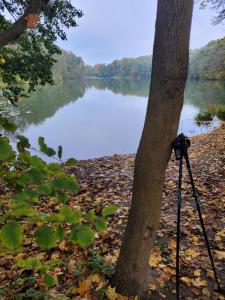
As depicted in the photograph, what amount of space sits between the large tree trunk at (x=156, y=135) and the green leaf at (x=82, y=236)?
144 cm

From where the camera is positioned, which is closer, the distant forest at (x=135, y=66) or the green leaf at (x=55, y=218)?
the green leaf at (x=55, y=218)

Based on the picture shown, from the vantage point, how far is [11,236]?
1.14 metres

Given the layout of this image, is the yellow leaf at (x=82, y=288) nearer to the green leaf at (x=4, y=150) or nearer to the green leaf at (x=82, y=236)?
the green leaf at (x=82, y=236)

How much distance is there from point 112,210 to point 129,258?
1.64m

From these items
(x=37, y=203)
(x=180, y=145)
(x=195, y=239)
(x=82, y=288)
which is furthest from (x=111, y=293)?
(x=37, y=203)

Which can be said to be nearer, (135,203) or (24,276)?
(135,203)

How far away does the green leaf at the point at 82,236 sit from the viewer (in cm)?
126

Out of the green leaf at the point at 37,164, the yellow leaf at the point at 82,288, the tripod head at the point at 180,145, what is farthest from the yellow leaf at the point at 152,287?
the green leaf at the point at 37,164

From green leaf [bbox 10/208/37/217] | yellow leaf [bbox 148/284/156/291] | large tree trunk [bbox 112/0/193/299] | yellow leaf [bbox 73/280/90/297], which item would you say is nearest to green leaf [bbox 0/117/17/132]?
green leaf [bbox 10/208/37/217]

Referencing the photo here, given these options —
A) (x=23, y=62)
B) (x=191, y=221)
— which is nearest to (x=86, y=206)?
(x=191, y=221)

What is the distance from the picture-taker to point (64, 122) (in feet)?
90.0

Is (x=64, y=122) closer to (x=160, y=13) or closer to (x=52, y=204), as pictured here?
(x=52, y=204)

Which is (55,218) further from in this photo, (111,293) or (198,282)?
(198,282)

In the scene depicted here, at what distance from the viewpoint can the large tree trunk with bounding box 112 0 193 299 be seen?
7.93 feet
